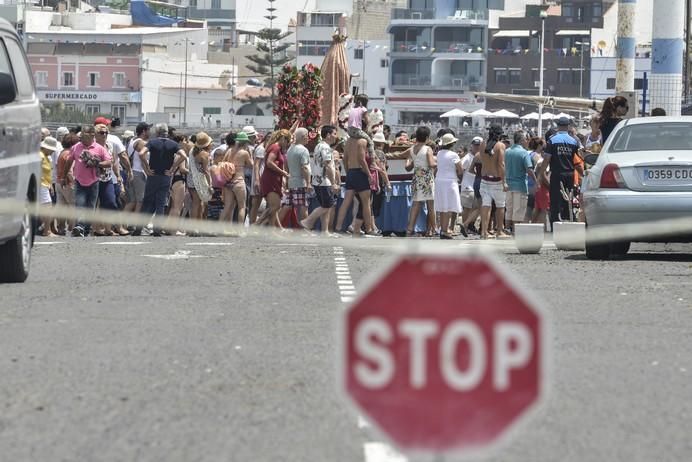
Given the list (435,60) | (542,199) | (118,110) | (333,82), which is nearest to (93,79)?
(118,110)

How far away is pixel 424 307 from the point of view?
4.30 meters

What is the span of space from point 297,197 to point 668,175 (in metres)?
8.48

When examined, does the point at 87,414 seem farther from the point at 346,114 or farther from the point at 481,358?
the point at 346,114

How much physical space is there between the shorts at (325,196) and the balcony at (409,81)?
11119cm

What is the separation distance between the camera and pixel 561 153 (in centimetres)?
2292

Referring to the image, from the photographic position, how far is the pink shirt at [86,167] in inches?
909

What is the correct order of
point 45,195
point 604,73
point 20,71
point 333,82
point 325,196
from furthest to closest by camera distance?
point 604,73
point 333,82
point 325,196
point 45,195
point 20,71

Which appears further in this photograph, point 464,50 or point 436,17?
point 436,17

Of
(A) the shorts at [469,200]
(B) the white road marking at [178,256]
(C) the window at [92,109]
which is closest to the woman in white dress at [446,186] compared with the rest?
(A) the shorts at [469,200]

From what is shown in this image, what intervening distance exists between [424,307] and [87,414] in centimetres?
346

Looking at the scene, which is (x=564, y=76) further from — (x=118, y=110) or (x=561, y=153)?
(x=561, y=153)

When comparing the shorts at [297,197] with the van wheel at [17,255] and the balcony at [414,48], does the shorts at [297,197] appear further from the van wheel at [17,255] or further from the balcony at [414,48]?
the balcony at [414,48]

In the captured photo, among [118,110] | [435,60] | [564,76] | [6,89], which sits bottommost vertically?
[6,89]

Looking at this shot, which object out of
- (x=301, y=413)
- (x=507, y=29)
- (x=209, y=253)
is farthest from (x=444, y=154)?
(x=507, y=29)
